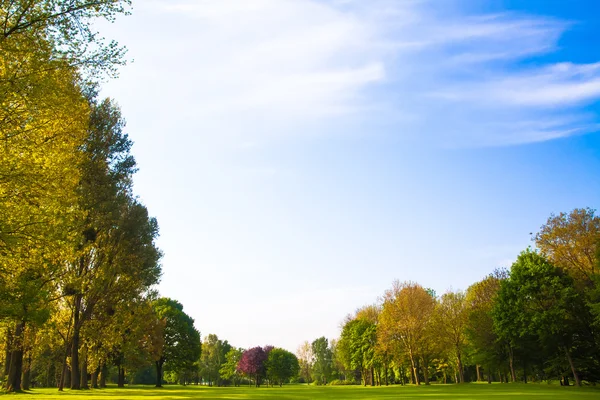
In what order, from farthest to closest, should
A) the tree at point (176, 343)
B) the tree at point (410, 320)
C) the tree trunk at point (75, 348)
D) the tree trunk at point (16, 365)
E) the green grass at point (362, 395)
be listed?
the tree at point (176, 343) → the tree at point (410, 320) → the tree trunk at point (75, 348) → the tree trunk at point (16, 365) → the green grass at point (362, 395)

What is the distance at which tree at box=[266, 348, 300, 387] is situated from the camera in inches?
5168

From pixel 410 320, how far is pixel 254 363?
248 feet

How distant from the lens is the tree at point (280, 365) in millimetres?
131262

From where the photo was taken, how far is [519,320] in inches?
2100

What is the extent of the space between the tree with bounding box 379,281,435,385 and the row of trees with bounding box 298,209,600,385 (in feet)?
0.49

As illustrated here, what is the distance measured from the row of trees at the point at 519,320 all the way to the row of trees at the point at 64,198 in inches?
1567

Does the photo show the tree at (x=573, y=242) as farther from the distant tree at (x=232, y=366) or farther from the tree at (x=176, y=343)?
the distant tree at (x=232, y=366)

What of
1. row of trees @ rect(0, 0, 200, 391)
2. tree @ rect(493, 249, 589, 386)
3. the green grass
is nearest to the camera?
row of trees @ rect(0, 0, 200, 391)

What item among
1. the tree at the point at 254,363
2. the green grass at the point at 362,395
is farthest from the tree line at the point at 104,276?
the tree at the point at 254,363

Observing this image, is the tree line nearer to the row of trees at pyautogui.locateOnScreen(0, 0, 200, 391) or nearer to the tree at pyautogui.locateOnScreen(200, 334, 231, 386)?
the row of trees at pyautogui.locateOnScreen(0, 0, 200, 391)

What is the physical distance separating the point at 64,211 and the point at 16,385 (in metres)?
24.8

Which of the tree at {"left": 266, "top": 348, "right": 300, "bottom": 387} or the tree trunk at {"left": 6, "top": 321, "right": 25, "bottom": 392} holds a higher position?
the tree trunk at {"left": 6, "top": 321, "right": 25, "bottom": 392}

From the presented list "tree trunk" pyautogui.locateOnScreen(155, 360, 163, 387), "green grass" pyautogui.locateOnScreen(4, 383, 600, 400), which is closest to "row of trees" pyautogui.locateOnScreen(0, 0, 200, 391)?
"green grass" pyautogui.locateOnScreen(4, 383, 600, 400)

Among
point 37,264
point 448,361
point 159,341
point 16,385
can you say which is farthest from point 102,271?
point 448,361
